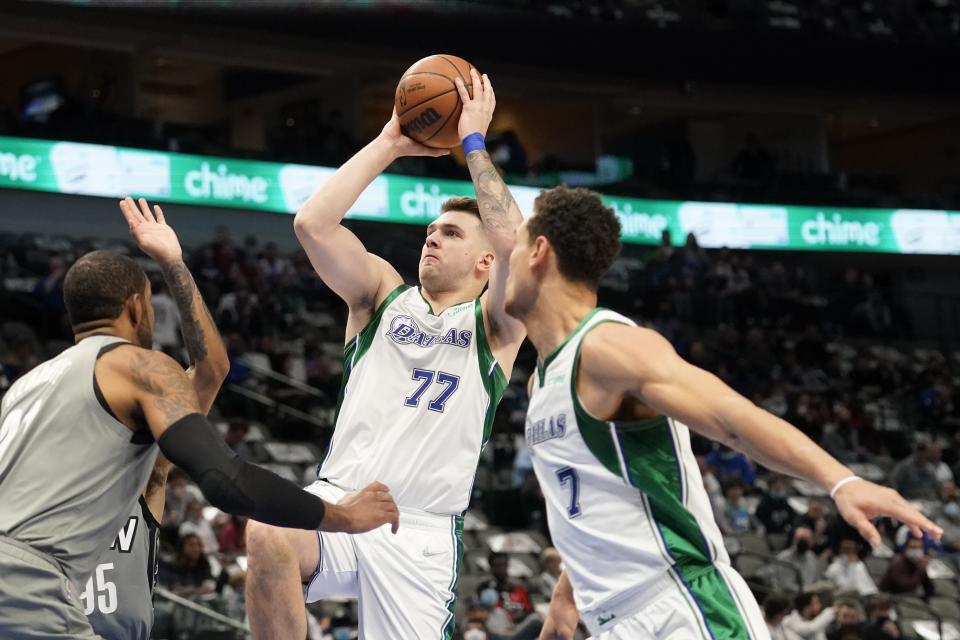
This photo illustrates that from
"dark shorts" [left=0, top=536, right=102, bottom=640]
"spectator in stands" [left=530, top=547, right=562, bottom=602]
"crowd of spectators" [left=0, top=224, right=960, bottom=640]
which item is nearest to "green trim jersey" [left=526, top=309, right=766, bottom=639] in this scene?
"dark shorts" [left=0, top=536, right=102, bottom=640]

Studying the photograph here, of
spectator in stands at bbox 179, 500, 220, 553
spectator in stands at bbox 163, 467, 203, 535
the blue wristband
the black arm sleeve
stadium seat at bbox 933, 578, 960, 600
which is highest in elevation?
the blue wristband

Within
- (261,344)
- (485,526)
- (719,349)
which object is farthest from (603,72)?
(485,526)

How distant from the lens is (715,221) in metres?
27.7

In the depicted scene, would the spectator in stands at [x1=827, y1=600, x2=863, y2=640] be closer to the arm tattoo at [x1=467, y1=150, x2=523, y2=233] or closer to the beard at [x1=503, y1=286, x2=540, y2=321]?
the arm tattoo at [x1=467, y1=150, x2=523, y2=233]

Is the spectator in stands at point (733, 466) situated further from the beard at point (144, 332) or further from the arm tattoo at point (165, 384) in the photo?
the arm tattoo at point (165, 384)

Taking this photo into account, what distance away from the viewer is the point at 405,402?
5496 millimetres

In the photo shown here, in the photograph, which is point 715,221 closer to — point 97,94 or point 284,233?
point 284,233

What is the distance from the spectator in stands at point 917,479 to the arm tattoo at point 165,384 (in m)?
14.8

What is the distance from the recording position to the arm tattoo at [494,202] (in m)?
5.21

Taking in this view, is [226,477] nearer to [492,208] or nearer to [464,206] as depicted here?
[492,208]

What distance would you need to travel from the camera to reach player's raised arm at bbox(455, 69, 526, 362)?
5227mm

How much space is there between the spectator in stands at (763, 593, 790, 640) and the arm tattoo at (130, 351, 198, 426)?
871cm

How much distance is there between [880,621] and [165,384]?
9.92 meters

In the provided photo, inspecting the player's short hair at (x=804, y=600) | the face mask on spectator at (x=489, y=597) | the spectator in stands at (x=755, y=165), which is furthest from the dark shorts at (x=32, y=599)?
the spectator in stands at (x=755, y=165)
